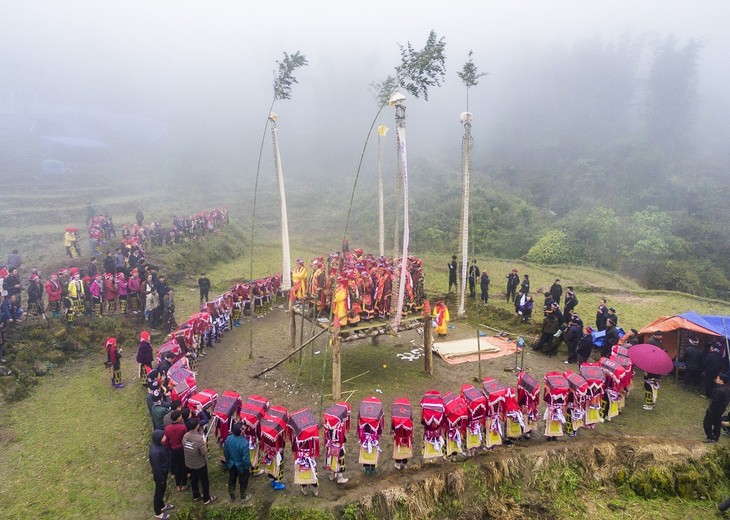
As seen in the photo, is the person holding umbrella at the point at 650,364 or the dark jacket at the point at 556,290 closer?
the person holding umbrella at the point at 650,364

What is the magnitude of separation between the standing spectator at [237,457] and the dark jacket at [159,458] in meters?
0.92

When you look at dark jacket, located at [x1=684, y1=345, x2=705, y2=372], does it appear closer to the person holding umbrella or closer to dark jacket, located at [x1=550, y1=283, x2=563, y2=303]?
the person holding umbrella

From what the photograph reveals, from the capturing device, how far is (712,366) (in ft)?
36.1

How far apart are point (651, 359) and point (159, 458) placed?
32.9 ft

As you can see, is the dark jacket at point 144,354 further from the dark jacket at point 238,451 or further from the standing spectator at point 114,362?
the dark jacket at point 238,451

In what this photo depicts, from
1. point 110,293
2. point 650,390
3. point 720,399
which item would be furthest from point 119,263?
point 720,399

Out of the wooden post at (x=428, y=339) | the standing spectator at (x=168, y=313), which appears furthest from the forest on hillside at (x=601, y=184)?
the standing spectator at (x=168, y=313)

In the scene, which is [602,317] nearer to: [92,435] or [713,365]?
[713,365]

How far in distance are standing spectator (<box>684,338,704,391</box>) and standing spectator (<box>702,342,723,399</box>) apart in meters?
0.17

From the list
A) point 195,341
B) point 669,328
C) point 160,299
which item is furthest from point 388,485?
point 160,299

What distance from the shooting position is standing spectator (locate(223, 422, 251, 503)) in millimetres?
7179

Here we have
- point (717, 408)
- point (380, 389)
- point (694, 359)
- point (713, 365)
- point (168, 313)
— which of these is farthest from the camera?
point (168, 313)

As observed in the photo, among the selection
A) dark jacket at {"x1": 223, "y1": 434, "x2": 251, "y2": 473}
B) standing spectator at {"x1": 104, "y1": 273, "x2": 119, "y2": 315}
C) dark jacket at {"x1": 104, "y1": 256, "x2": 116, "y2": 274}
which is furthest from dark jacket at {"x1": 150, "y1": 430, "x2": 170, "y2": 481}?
dark jacket at {"x1": 104, "y1": 256, "x2": 116, "y2": 274}

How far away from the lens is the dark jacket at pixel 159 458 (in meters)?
7.11
